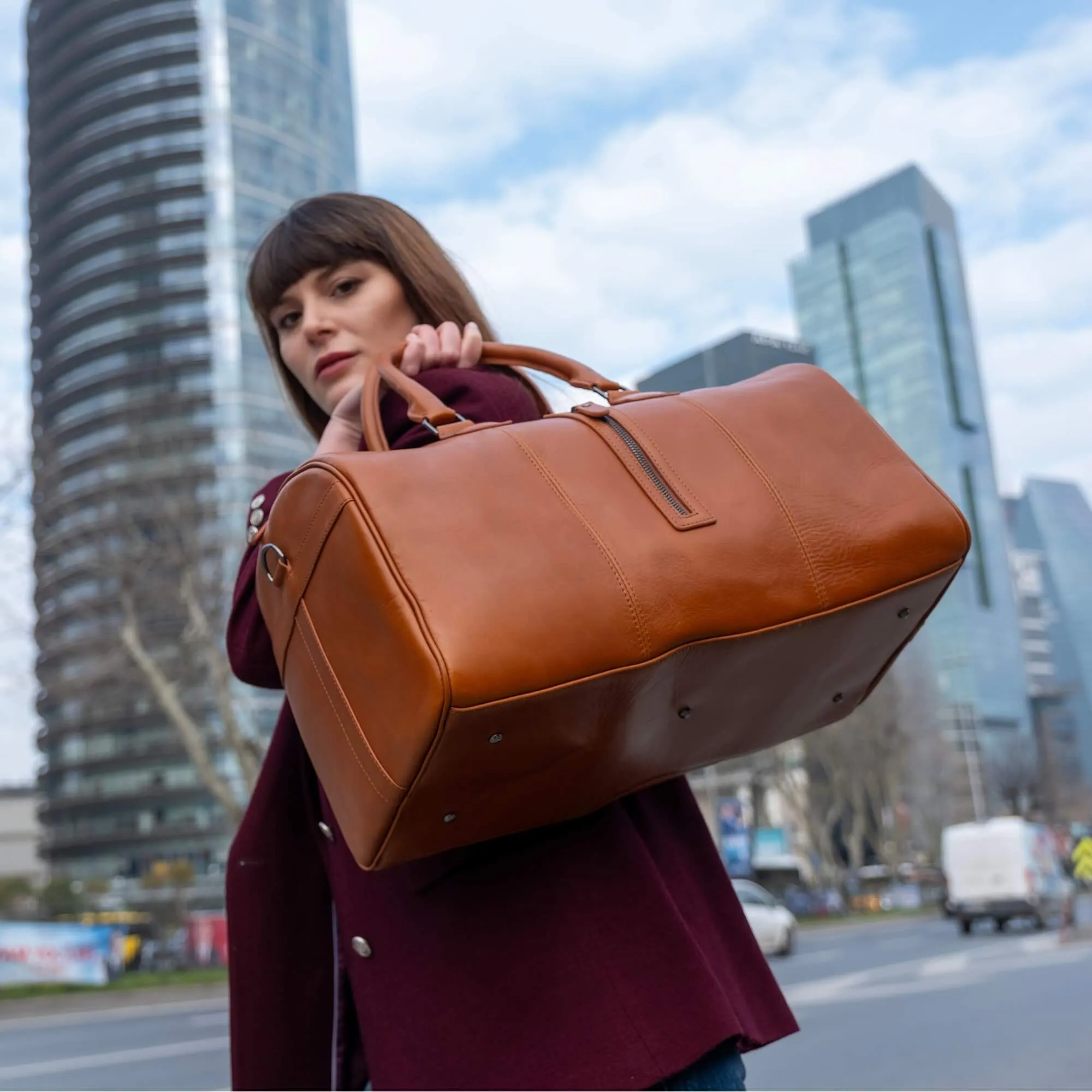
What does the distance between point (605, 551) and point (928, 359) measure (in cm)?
9814

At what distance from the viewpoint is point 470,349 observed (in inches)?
53.7

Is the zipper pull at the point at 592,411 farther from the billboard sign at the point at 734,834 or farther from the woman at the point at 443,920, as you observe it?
the billboard sign at the point at 734,834

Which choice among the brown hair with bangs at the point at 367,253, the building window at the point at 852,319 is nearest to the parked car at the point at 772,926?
the brown hair with bangs at the point at 367,253

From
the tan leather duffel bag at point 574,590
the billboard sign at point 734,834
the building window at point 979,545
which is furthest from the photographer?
the building window at point 979,545

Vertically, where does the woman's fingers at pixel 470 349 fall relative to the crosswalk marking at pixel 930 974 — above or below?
above

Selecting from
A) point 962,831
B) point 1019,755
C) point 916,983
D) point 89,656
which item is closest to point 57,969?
point 89,656

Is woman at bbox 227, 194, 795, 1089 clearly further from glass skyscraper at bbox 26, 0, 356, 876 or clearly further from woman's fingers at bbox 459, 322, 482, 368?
glass skyscraper at bbox 26, 0, 356, 876

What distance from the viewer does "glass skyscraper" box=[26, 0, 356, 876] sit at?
59.8 meters

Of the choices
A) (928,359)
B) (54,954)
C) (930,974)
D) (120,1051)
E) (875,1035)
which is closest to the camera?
(875,1035)

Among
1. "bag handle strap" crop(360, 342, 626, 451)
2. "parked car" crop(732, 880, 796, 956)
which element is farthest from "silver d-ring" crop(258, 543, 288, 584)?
"parked car" crop(732, 880, 796, 956)

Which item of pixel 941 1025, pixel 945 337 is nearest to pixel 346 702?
pixel 941 1025

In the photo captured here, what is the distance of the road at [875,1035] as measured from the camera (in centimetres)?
521

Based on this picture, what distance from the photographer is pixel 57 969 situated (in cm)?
1783

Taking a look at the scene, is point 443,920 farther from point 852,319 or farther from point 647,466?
point 852,319
